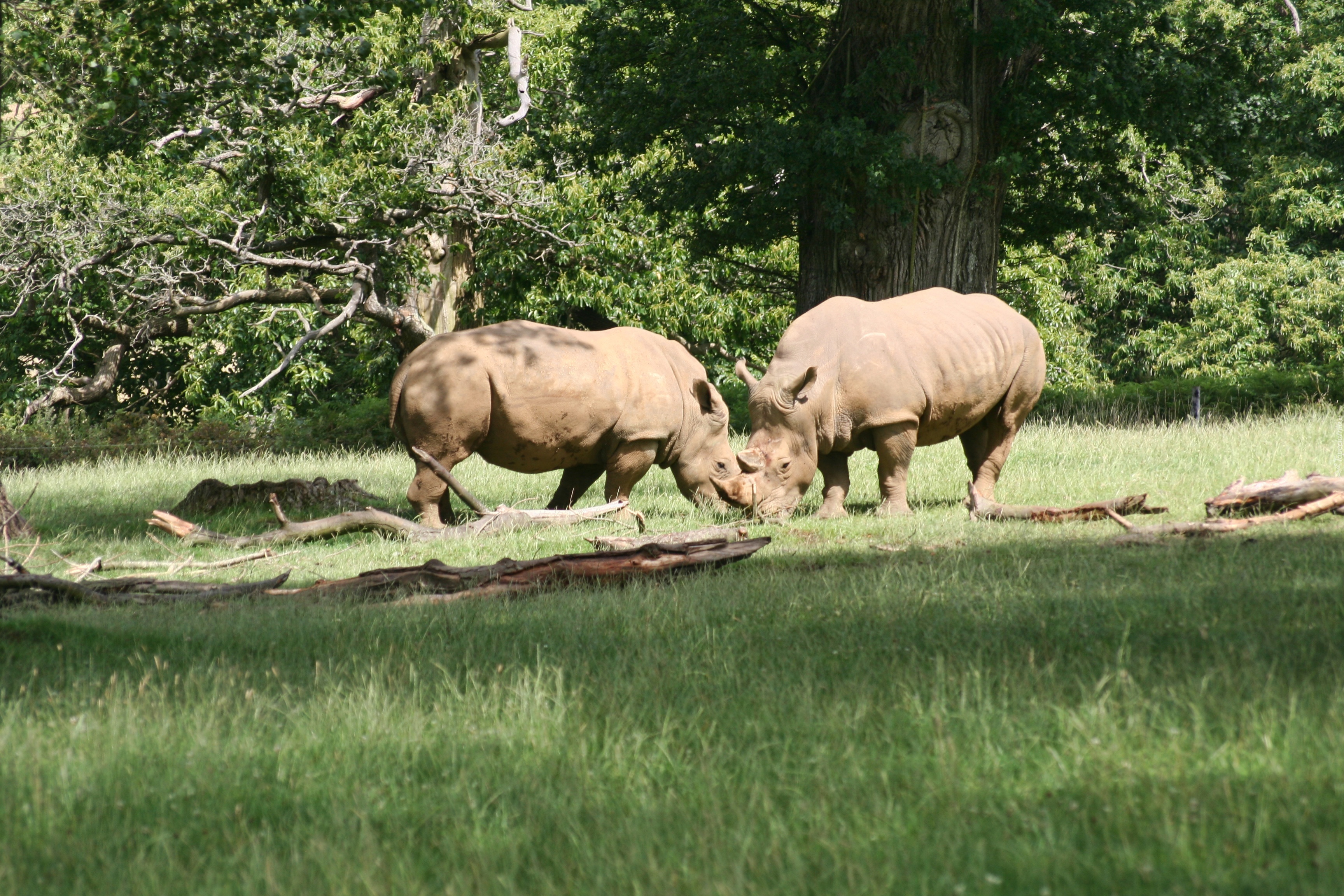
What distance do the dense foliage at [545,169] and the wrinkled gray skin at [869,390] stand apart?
505 centimetres

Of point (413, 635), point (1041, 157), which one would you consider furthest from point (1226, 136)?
point (413, 635)

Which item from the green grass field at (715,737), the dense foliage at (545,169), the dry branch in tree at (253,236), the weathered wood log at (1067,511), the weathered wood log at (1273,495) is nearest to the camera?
the green grass field at (715,737)

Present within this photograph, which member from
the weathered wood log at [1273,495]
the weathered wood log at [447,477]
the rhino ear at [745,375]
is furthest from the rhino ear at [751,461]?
the weathered wood log at [1273,495]

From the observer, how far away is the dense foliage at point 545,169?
695 inches

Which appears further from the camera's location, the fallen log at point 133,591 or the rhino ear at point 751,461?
the rhino ear at point 751,461

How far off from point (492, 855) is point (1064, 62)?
1733 centimetres

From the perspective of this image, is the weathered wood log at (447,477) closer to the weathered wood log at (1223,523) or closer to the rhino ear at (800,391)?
the rhino ear at (800,391)

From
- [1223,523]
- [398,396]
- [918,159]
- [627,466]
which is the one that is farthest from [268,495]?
[918,159]

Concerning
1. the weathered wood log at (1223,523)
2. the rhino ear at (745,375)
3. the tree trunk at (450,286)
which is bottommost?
the weathered wood log at (1223,523)

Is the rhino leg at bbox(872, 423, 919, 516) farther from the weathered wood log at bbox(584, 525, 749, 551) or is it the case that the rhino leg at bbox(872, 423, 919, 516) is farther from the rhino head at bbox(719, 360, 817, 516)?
the weathered wood log at bbox(584, 525, 749, 551)

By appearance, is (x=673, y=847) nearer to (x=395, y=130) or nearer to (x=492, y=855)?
(x=492, y=855)

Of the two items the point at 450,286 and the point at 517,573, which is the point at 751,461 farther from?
the point at 450,286

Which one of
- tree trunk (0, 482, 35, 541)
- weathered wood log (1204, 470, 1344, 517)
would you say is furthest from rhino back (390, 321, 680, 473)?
weathered wood log (1204, 470, 1344, 517)

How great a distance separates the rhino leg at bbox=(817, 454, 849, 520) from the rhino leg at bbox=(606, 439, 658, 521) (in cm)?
156
